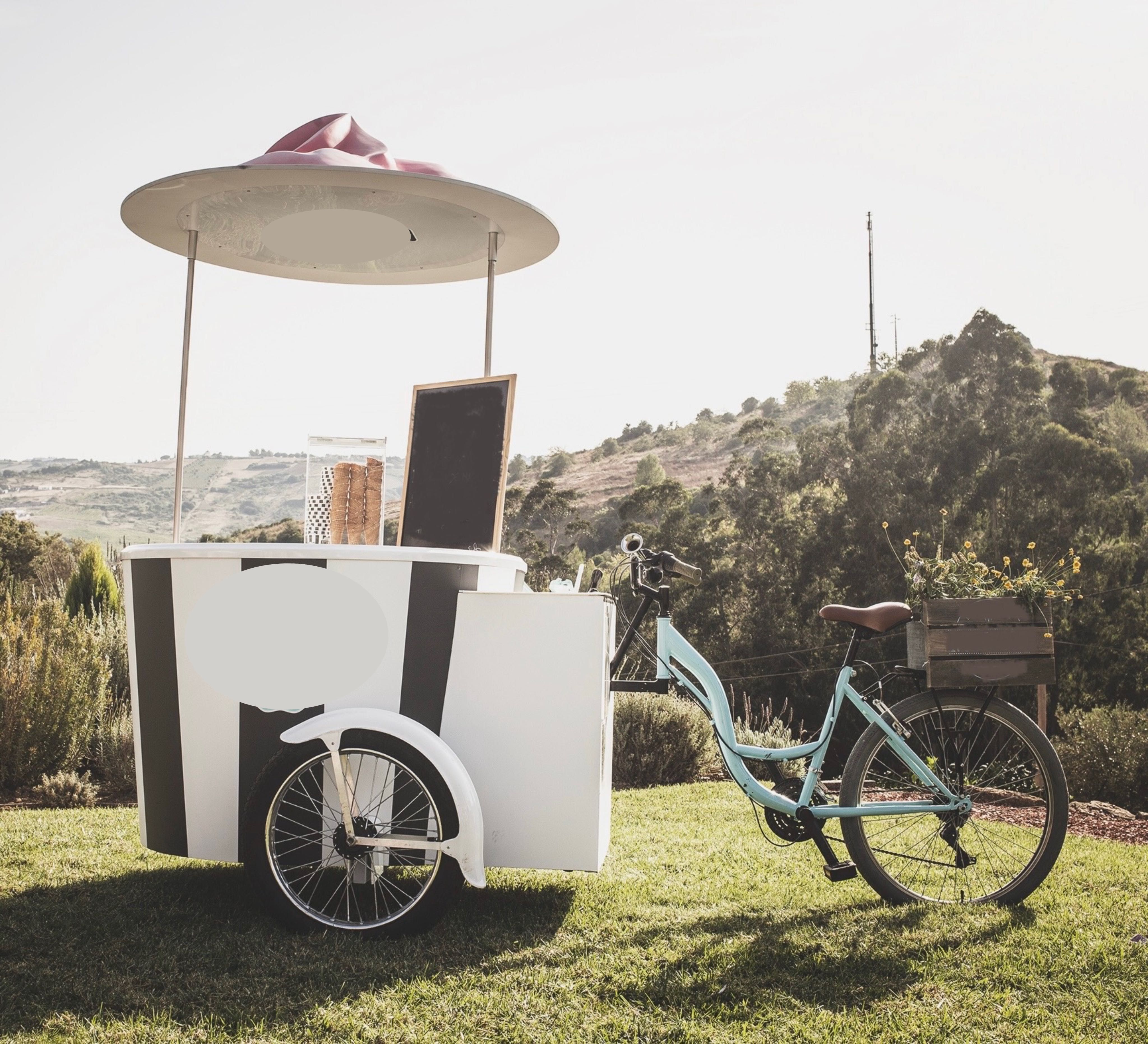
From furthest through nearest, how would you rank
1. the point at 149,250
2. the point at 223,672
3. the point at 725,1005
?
the point at 149,250, the point at 223,672, the point at 725,1005

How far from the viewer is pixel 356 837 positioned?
2871mm

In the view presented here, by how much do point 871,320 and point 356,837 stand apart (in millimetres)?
33505

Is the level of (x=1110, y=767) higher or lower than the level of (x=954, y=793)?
lower

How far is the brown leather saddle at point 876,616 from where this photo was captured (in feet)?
10.7

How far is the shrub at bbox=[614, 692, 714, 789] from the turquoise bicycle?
3.17 m

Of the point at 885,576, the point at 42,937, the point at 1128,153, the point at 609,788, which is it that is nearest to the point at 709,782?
the point at 609,788

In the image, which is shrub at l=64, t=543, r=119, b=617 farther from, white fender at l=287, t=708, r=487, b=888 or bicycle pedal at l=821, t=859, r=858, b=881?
bicycle pedal at l=821, t=859, r=858, b=881

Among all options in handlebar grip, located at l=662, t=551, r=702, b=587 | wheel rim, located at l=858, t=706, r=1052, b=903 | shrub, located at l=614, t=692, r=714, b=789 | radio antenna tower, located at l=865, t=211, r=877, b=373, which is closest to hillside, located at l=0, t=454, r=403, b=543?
handlebar grip, located at l=662, t=551, r=702, b=587

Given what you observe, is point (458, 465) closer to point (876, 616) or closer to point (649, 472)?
point (876, 616)

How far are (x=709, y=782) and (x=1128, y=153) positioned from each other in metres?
23.6

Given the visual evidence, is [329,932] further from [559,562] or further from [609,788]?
[559,562]

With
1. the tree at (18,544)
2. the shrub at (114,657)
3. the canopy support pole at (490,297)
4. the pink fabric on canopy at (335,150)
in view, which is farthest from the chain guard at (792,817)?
the tree at (18,544)

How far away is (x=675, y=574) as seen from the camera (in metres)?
3.41

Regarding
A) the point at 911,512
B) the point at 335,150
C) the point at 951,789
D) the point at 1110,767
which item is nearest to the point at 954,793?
the point at 951,789
